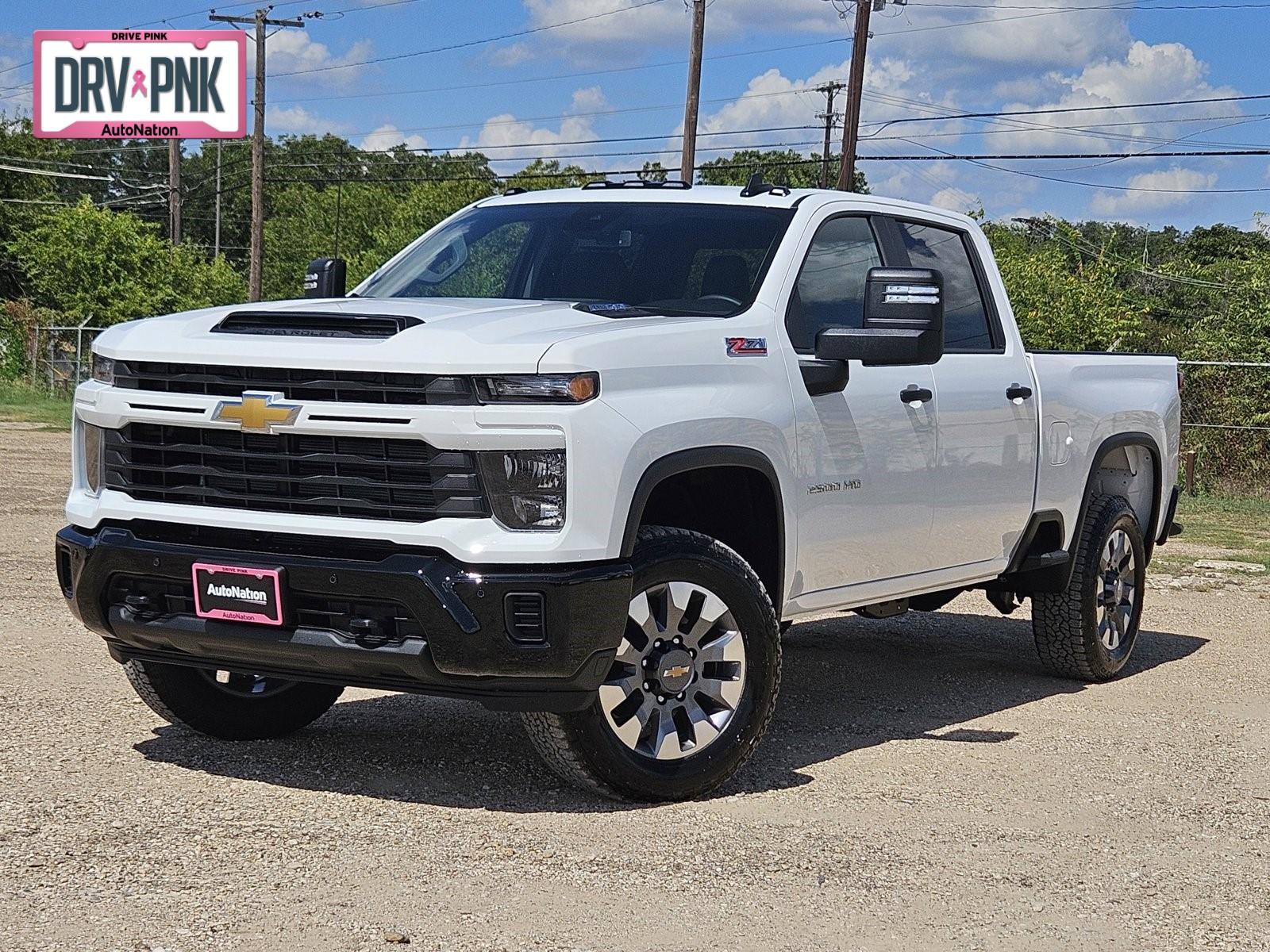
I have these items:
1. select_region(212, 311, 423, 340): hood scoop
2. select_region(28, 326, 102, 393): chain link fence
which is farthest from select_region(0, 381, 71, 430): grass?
select_region(212, 311, 423, 340): hood scoop

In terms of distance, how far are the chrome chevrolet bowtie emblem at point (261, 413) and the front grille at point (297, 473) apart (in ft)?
0.19

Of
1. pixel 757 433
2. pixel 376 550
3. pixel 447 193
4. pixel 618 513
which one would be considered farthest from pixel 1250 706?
pixel 447 193

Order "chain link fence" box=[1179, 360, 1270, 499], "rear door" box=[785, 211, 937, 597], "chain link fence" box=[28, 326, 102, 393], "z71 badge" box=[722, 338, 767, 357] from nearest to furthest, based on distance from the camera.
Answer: "z71 badge" box=[722, 338, 767, 357], "rear door" box=[785, 211, 937, 597], "chain link fence" box=[1179, 360, 1270, 499], "chain link fence" box=[28, 326, 102, 393]

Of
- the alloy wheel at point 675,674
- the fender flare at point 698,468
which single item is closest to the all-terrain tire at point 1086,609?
the fender flare at point 698,468

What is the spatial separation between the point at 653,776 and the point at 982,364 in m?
2.64

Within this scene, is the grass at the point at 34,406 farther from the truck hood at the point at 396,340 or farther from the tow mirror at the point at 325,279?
the truck hood at the point at 396,340

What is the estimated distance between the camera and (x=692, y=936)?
4320 mm

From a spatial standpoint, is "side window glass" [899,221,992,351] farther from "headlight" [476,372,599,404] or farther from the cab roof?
"headlight" [476,372,599,404]

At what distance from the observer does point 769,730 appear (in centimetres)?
688

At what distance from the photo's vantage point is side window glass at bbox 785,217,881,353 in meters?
6.29

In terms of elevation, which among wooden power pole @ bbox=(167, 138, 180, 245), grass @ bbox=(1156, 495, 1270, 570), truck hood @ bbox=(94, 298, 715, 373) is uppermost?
wooden power pole @ bbox=(167, 138, 180, 245)

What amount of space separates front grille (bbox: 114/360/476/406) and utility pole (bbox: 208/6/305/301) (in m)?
33.6

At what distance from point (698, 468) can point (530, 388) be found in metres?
0.74

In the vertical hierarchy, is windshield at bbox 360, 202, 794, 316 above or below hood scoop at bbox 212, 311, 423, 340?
above
